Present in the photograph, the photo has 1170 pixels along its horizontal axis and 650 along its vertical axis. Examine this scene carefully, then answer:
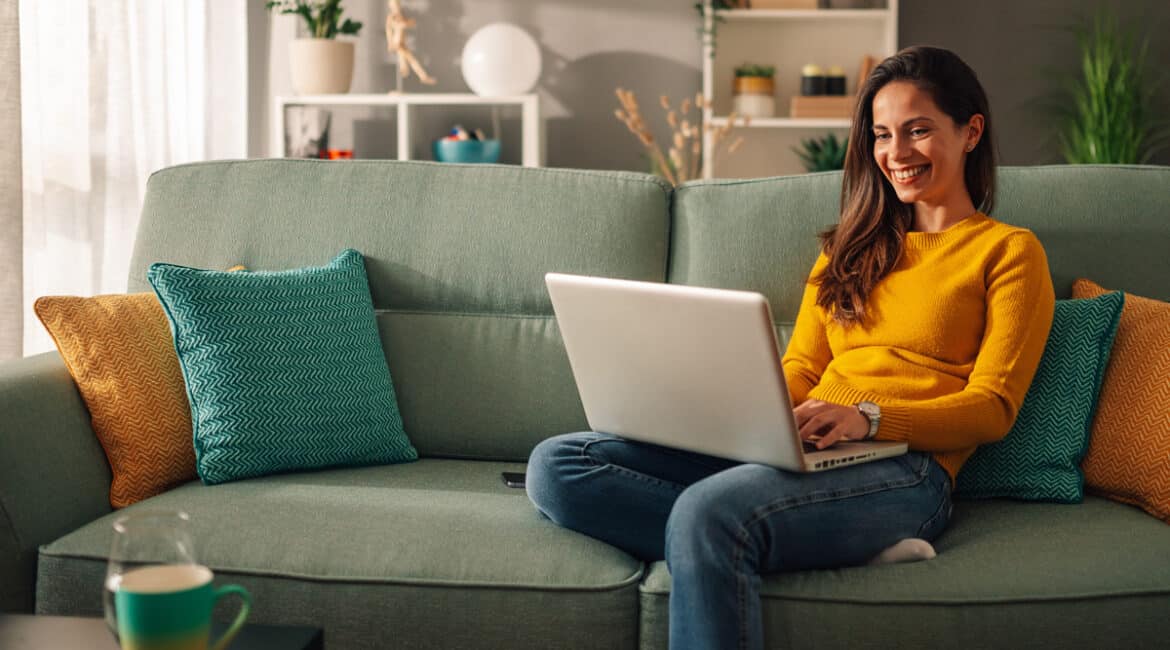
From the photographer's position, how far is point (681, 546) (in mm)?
1450

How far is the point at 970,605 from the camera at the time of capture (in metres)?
1.47

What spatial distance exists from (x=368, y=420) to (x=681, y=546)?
2.39 ft

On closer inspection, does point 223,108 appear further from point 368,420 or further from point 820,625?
point 820,625

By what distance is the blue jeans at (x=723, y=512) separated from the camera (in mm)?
1430

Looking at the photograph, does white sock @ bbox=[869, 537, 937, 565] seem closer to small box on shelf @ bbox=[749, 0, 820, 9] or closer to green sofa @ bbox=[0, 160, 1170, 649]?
green sofa @ bbox=[0, 160, 1170, 649]

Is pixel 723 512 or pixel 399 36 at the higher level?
pixel 399 36

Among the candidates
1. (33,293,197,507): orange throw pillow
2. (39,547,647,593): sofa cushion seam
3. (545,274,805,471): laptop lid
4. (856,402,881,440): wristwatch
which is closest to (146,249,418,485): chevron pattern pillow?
(33,293,197,507): orange throw pillow

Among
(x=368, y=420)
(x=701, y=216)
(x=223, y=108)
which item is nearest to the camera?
(x=368, y=420)

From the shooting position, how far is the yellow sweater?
1.63 meters

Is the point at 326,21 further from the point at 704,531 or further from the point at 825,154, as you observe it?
the point at 704,531

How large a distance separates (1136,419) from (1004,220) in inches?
16.7

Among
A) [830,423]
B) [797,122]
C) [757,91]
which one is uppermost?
[757,91]

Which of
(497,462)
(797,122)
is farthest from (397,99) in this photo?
(497,462)

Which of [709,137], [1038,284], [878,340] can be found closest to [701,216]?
[878,340]
